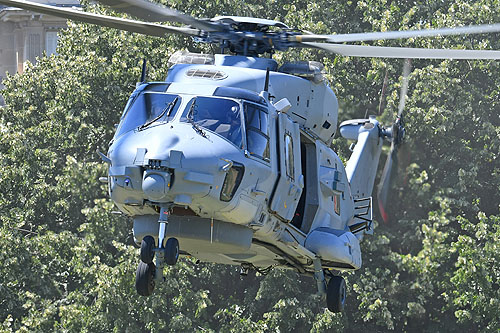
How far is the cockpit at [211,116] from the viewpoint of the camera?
52.6 ft

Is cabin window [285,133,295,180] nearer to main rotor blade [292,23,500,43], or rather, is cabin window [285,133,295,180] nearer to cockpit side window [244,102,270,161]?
cockpit side window [244,102,270,161]

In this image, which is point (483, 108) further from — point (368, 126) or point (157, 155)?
point (157, 155)

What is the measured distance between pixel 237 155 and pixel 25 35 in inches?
1676

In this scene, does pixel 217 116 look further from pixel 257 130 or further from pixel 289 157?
pixel 289 157

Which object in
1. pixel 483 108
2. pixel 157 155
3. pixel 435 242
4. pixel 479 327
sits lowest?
pixel 479 327

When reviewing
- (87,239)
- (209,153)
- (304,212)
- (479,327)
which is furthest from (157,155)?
(479,327)

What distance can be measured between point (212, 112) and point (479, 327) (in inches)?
764

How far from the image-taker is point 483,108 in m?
35.9

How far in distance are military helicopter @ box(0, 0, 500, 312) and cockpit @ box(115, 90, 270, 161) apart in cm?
2

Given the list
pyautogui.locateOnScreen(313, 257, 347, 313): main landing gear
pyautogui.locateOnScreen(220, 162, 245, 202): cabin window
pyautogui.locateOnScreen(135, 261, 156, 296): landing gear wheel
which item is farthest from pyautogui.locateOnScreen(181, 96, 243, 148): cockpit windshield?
pyautogui.locateOnScreen(313, 257, 347, 313): main landing gear

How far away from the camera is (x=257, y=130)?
647 inches

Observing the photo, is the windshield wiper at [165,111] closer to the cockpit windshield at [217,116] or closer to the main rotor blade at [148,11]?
the cockpit windshield at [217,116]

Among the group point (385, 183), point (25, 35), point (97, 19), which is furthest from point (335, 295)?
point (25, 35)

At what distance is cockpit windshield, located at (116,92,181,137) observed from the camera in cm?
1617
